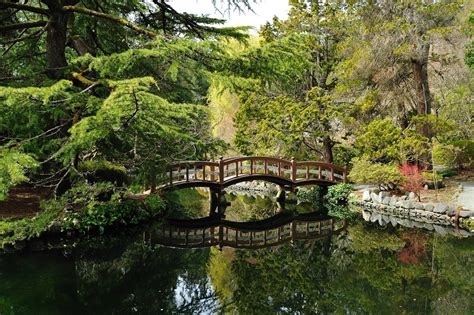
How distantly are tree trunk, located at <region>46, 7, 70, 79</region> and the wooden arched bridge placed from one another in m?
4.50

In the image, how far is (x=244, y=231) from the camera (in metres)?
10.6

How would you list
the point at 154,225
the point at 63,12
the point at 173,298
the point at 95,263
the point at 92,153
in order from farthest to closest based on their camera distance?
the point at 154,225 → the point at 92,153 → the point at 63,12 → the point at 95,263 → the point at 173,298

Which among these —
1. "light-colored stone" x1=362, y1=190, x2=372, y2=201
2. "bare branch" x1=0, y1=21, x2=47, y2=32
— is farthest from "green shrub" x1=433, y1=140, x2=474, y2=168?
"bare branch" x1=0, y1=21, x2=47, y2=32

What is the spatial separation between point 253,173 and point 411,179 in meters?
4.80

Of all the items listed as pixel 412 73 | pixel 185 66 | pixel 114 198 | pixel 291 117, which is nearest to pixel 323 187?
pixel 291 117

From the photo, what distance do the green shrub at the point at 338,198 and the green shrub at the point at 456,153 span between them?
13.7 ft

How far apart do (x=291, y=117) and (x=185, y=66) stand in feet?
28.1

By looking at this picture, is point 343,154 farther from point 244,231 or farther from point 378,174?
point 244,231

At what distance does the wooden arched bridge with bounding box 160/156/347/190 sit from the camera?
488 inches

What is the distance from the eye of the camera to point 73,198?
864 cm

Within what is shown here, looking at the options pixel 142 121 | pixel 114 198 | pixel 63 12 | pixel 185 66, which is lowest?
pixel 114 198

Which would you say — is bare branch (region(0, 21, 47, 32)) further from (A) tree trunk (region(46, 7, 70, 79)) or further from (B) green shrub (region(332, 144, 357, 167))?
(B) green shrub (region(332, 144, 357, 167))

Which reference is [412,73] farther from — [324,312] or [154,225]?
[324,312]

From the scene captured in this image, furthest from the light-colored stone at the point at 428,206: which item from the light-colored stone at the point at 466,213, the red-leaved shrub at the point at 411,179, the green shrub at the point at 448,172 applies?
the green shrub at the point at 448,172
